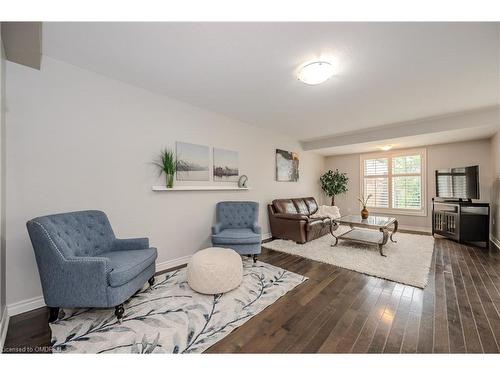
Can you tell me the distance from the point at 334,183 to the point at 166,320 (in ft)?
19.1

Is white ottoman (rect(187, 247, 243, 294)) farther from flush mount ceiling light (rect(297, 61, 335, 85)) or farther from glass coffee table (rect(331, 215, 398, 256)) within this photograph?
glass coffee table (rect(331, 215, 398, 256))

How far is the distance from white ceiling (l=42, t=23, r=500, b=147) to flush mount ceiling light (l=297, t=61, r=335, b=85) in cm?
10

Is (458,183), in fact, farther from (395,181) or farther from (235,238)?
(235,238)

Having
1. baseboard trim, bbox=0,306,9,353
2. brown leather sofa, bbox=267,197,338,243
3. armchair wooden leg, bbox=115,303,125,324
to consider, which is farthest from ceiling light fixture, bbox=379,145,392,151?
baseboard trim, bbox=0,306,9,353

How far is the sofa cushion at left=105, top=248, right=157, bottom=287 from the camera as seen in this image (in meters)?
1.66

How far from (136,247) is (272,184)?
10.5 feet

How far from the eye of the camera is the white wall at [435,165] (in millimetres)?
4418

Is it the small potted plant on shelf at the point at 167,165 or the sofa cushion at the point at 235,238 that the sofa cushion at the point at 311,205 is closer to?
the sofa cushion at the point at 235,238

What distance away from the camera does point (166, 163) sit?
2.82 m

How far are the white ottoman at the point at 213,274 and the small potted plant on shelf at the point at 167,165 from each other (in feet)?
4.03

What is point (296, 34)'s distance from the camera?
1734mm

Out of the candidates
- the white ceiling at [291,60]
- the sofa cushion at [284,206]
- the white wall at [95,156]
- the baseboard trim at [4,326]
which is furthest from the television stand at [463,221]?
the baseboard trim at [4,326]
